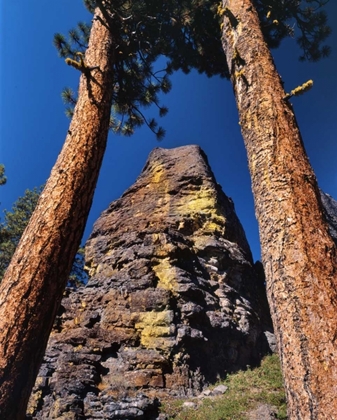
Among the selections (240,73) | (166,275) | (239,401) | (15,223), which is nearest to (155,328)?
(166,275)

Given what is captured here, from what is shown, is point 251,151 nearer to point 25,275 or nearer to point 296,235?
point 296,235

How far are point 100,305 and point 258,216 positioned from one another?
926 cm

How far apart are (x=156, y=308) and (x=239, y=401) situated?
3.89 m

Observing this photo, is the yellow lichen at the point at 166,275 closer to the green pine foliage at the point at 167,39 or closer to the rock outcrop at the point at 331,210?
the green pine foliage at the point at 167,39

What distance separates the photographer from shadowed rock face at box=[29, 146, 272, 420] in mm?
9094

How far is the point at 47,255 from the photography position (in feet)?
13.1

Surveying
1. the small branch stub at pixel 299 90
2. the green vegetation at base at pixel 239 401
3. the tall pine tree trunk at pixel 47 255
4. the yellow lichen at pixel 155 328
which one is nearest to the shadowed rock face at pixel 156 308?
the yellow lichen at pixel 155 328

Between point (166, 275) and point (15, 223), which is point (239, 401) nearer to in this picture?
point (166, 275)

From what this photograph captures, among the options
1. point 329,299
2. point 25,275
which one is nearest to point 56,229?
point 25,275

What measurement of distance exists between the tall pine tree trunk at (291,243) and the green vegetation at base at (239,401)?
5293mm

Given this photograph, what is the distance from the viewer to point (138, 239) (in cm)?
1434

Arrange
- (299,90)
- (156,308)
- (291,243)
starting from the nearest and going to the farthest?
(291,243), (299,90), (156,308)

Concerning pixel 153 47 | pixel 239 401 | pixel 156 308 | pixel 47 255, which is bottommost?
pixel 239 401

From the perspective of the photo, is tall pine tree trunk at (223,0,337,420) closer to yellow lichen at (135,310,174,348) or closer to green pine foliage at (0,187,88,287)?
yellow lichen at (135,310,174,348)
